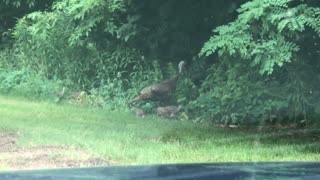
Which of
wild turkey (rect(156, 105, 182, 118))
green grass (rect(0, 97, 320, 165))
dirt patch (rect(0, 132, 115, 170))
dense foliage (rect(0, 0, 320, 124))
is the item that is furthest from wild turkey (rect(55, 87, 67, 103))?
dirt patch (rect(0, 132, 115, 170))

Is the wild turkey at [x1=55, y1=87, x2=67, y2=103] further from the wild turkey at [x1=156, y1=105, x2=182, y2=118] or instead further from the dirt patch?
the dirt patch

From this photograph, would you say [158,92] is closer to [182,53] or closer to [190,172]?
[182,53]

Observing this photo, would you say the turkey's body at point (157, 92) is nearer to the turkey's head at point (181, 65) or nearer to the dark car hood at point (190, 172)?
the turkey's head at point (181, 65)

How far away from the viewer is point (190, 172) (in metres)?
3.28

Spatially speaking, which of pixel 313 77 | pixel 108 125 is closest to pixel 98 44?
pixel 108 125

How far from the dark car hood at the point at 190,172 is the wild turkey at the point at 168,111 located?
17.3ft

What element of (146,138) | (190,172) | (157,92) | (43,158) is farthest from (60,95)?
(190,172)

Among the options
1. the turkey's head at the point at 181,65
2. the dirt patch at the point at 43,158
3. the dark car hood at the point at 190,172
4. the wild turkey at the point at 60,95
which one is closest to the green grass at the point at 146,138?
the dirt patch at the point at 43,158

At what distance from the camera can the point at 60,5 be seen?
10281 millimetres

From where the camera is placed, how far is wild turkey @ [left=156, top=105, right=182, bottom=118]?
29.0 feet

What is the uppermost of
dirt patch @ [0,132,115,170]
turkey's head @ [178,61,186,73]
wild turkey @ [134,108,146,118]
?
turkey's head @ [178,61,186,73]

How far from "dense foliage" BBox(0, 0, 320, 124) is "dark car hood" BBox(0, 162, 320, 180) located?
3.69 metres

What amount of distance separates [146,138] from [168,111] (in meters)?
1.49

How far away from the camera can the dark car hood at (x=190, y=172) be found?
3.13 metres
